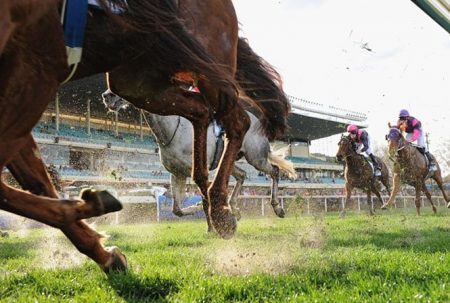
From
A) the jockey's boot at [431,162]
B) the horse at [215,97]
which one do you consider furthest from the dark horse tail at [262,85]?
the jockey's boot at [431,162]

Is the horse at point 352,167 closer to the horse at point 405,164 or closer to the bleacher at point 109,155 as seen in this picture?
the horse at point 405,164

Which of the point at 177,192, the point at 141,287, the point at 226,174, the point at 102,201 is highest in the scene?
the point at 226,174

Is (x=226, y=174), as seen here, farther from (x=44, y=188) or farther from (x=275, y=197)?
(x=275, y=197)

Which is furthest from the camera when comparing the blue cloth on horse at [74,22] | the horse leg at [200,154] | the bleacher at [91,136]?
the bleacher at [91,136]

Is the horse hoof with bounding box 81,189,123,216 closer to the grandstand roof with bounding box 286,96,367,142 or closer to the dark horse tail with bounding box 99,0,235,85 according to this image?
the dark horse tail with bounding box 99,0,235,85

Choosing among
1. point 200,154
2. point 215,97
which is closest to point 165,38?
point 215,97

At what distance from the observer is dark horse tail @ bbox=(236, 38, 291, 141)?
392 cm

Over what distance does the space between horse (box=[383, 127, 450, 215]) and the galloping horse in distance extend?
8.53m

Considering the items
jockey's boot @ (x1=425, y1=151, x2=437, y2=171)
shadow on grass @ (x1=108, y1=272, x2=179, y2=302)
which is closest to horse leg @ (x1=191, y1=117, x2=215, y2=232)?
shadow on grass @ (x1=108, y1=272, x2=179, y2=302)

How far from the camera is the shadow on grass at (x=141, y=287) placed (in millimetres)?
2455

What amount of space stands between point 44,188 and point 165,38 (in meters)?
1.05

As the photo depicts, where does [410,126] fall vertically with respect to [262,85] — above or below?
above

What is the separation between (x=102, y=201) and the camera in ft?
7.46

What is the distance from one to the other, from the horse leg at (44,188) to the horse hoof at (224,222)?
0.82 m
